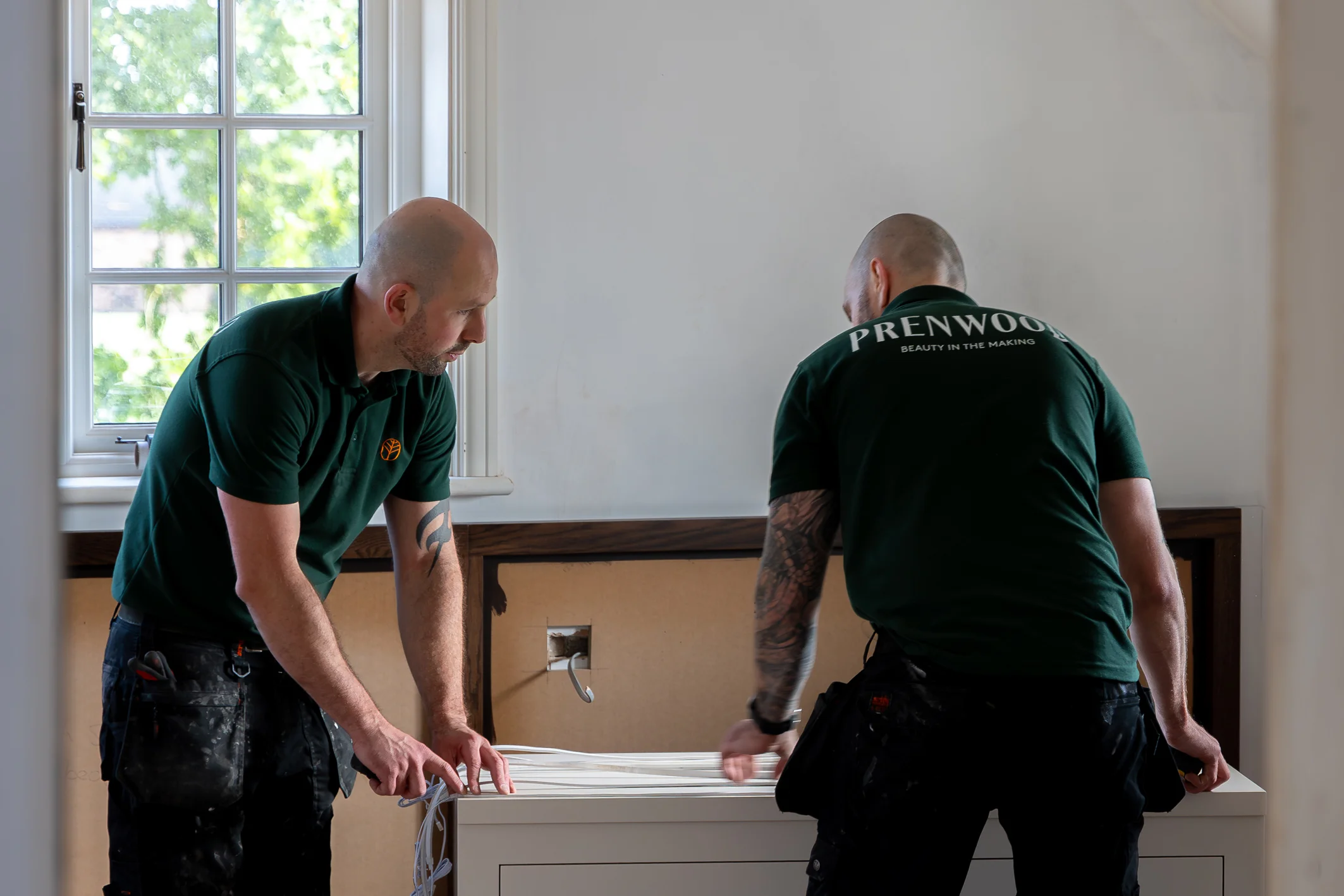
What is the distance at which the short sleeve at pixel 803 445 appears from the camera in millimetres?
1326

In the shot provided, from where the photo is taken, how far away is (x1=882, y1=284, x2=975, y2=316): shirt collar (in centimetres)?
141

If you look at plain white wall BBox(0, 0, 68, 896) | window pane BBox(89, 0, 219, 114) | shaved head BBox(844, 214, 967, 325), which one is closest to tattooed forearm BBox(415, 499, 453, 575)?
shaved head BBox(844, 214, 967, 325)

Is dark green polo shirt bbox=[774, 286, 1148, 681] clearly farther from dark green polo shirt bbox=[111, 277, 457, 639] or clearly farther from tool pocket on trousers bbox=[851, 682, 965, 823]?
dark green polo shirt bbox=[111, 277, 457, 639]

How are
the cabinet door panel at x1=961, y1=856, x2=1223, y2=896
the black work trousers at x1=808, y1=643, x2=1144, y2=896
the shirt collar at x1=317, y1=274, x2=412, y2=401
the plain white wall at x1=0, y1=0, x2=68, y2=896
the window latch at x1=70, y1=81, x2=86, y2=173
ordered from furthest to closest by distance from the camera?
the window latch at x1=70, y1=81, x2=86, y2=173 → the cabinet door panel at x1=961, y1=856, x2=1223, y2=896 → the shirt collar at x1=317, y1=274, x2=412, y2=401 → the black work trousers at x1=808, y1=643, x2=1144, y2=896 → the plain white wall at x1=0, y1=0, x2=68, y2=896

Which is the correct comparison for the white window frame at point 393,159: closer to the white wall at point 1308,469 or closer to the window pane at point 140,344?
the window pane at point 140,344

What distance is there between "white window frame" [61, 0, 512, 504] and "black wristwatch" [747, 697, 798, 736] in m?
0.96

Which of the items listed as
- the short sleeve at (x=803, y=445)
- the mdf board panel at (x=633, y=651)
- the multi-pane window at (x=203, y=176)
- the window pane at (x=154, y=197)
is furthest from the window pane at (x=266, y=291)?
the short sleeve at (x=803, y=445)

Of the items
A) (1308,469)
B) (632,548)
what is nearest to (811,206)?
(632,548)

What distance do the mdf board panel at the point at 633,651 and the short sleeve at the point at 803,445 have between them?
953 millimetres

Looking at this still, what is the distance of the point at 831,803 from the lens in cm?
127

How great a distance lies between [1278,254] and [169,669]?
4.82 ft

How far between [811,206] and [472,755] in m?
1.39

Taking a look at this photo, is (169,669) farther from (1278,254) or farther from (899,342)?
(1278,254)

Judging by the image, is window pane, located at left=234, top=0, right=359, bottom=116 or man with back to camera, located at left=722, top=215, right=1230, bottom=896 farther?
window pane, located at left=234, top=0, right=359, bottom=116
